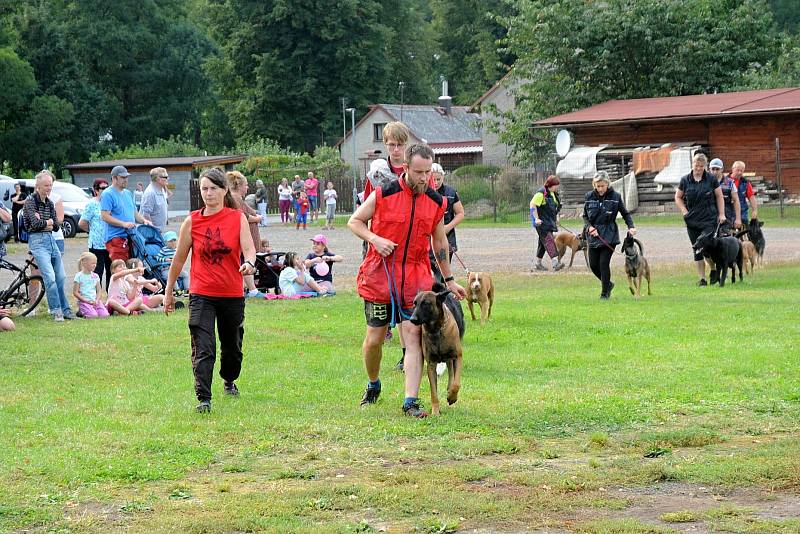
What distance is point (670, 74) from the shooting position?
153 feet

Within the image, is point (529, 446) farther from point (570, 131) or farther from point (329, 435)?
point (570, 131)

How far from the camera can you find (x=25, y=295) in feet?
51.0

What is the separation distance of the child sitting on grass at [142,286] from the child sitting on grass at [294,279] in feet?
6.32

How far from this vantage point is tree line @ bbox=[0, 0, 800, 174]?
62.0 meters

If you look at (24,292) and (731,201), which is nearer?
(24,292)

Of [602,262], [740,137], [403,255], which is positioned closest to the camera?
[403,255]

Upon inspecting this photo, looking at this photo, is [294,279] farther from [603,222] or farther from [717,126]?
[717,126]

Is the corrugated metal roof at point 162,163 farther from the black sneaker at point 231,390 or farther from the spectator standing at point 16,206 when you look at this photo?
the black sneaker at point 231,390

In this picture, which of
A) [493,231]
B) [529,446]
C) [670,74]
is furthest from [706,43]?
[529,446]

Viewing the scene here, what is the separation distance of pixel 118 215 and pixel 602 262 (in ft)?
22.3

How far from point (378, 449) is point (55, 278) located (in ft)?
29.9

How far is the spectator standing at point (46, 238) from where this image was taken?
14424 mm

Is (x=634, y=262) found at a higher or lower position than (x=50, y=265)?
lower

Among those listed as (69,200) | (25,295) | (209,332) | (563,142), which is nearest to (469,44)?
(563,142)
